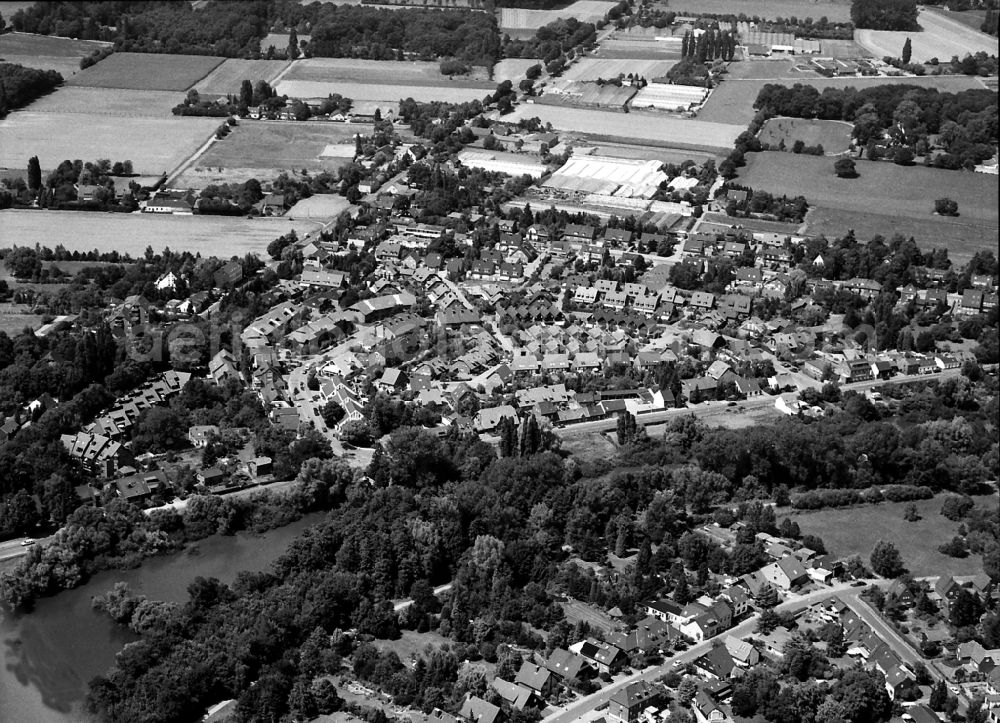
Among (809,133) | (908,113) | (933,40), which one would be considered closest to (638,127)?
(809,133)

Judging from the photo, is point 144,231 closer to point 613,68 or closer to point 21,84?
point 21,84

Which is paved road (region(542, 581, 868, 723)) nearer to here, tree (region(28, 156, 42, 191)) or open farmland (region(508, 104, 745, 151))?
open farmland (region(508, 104, 745, 151))

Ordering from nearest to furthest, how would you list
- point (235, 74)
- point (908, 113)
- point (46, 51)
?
point (908, 113), point (46, 51), point (235, 74)

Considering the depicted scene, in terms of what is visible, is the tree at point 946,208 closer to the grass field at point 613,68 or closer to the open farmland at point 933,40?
the grass field at point 613,68

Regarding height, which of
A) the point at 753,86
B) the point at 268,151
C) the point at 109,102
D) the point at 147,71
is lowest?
the point at 268,151

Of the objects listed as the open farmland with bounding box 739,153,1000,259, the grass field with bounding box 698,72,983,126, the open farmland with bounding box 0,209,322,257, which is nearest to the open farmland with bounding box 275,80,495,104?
the grass field with bounding box 698,72,983,126

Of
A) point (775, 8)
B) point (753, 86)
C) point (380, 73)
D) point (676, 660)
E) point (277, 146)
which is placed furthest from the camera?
point (775, 8)
